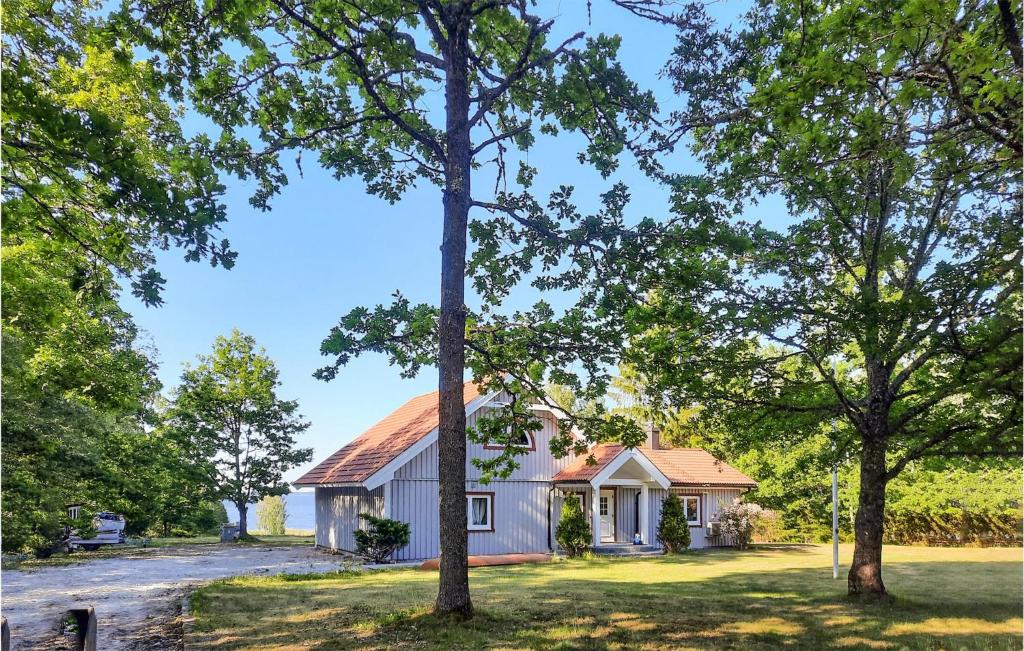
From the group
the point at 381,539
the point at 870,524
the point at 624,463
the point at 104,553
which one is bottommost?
the point at 104,553

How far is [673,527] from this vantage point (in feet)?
80.7

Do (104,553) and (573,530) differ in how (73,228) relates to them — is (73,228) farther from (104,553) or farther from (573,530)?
(104,553)

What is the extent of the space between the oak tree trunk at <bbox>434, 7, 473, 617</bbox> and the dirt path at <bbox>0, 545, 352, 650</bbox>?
152 inches

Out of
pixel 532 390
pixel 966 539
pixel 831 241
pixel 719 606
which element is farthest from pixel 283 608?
pixel 966 539

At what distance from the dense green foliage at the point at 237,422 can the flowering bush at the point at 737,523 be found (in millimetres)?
19263

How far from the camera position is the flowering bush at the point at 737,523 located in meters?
27.0

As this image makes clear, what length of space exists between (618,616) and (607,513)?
16640mm

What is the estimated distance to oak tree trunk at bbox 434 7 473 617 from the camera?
32.3 feet

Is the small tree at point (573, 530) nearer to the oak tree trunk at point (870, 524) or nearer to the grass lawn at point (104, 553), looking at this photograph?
the oak tree trunk at point (870, 524)

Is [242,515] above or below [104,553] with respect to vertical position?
above

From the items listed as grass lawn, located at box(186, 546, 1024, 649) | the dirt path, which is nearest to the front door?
grass lawn, located at box(186, 546, 1024, 649)

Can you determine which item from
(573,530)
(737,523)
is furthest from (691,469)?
(573,530)

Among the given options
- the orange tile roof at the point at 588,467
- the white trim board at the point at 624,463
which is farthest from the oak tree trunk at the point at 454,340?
the white trim board at the point at 624,463

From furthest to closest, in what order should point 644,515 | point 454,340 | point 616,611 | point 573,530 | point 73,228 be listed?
point 644,515 → point 573,530 → point 616,611 → point 454,340 → point 73,228
